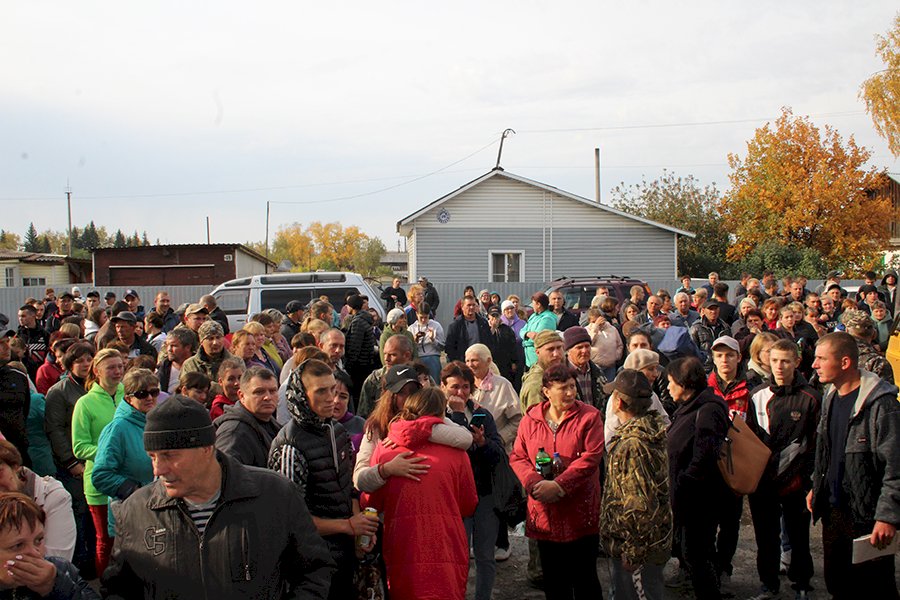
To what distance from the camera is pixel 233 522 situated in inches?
110

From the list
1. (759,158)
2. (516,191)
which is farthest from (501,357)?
(759,158)

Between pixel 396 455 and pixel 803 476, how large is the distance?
3405 mm

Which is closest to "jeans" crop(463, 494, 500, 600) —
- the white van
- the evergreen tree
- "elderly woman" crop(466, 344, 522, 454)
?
"elderly woman" crop(466, 344, 522, 454)

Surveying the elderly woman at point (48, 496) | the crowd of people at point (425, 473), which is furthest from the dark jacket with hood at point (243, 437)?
the elderly woman at point (48, 496)

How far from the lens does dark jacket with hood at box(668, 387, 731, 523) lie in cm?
527

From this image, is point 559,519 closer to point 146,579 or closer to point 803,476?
point 803,476

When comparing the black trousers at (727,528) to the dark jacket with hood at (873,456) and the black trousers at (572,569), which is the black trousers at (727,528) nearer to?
the dark jacket with hood at (873,456)

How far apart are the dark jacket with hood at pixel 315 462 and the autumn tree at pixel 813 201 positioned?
33.4 metres

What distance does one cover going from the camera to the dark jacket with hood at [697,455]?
17.3ft

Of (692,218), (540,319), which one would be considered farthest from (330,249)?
(540,319)

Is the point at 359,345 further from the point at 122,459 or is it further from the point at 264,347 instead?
the point at 122,459

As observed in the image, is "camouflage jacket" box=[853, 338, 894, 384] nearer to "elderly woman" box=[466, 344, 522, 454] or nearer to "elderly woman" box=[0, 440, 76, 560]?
"elderly woman" box=[466, 344, 522, 454]

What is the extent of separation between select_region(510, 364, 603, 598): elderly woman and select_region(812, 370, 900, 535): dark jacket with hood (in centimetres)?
159

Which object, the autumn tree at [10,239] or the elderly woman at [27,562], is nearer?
the elderly woman at [27,562]
